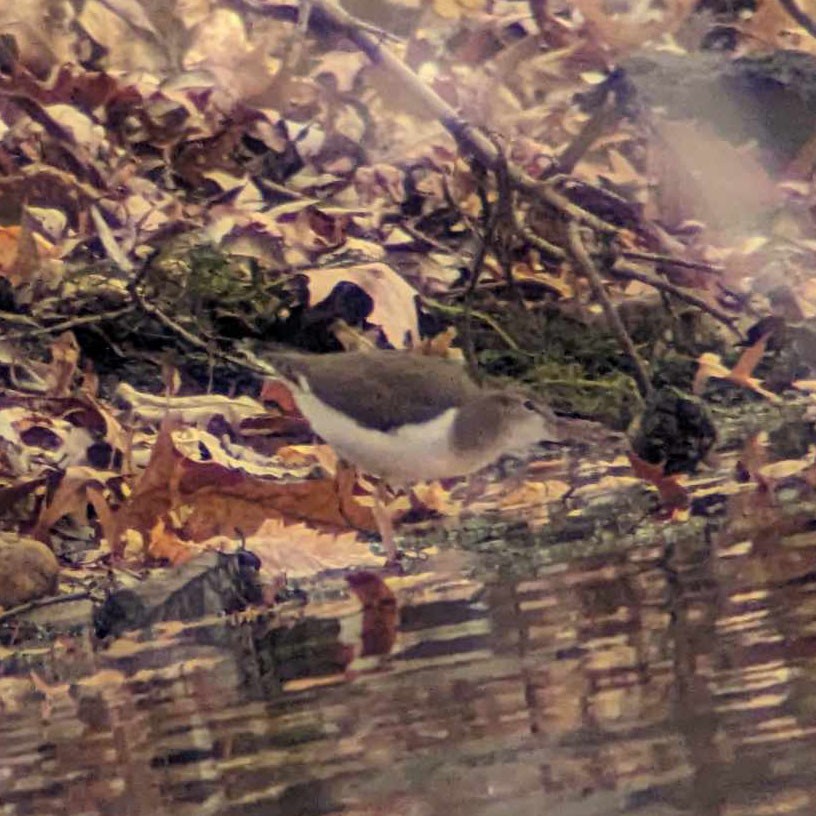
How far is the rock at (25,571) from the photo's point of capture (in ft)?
4.00

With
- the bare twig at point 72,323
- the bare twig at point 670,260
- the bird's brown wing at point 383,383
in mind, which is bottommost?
the bird's brown wing at point 383,383

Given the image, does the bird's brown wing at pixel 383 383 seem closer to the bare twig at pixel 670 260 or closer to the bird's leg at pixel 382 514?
the bird's leg at pixel 382 514

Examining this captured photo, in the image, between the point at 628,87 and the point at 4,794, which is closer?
the point at 4,794

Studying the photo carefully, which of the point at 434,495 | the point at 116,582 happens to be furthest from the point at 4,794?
the point at 434,495

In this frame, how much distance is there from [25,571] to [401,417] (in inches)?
14.4

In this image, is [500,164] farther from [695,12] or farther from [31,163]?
[31,163]

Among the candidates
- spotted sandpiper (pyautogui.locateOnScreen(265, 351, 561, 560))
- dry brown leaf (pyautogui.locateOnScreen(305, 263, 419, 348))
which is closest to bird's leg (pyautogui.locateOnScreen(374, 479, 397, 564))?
spotted sandpiper (pyautogui.locateOnScreen(265, 351, 561, 560))

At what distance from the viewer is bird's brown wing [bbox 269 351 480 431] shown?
4.01 ft

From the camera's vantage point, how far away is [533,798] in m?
0.75

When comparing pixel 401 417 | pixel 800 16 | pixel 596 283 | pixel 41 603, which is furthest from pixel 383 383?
pixel 800 16

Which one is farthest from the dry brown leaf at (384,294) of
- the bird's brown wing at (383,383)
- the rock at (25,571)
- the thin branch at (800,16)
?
the thin branch at (800,16)

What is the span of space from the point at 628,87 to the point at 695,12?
0.34 ft

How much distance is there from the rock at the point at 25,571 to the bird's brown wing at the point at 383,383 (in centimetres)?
27

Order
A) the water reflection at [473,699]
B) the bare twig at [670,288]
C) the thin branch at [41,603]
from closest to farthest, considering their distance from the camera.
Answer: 1. the water reflection at [473,699]
2. the thin branch at [41,603]
3. the bare twig at [670,288]
